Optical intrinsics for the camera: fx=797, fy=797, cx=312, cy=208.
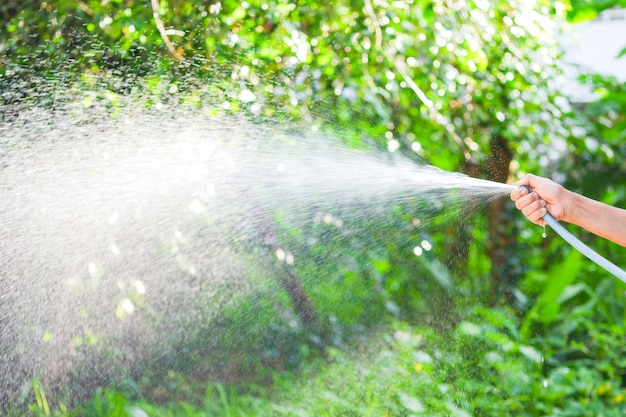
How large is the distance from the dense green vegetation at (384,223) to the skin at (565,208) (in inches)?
57.0

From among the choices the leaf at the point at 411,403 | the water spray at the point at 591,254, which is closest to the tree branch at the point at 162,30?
the leaf at the point at 411,403

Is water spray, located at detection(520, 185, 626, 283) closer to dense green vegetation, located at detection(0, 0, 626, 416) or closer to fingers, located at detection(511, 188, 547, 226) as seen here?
fingers, located at detection(511, 188, 547, 226)

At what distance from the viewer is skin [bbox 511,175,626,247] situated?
204 centimetres

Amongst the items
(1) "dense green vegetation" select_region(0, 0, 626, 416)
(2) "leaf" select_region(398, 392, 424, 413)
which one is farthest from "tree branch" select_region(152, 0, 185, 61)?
(2) "leaf" select_region(398, 392, 424, 413)

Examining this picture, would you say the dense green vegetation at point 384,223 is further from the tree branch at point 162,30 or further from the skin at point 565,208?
the skin at point 565,208

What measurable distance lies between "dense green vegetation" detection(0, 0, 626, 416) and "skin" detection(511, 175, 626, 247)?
1448 millimetres

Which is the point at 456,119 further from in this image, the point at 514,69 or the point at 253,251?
the point at 253,251

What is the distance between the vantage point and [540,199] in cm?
206

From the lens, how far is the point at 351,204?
14.2ft

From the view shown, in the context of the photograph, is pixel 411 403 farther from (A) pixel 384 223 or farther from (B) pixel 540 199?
(B) pixel 540 199

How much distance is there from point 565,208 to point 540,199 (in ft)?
0.23

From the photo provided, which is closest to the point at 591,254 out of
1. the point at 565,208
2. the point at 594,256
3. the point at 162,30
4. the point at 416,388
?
the point at 594,256

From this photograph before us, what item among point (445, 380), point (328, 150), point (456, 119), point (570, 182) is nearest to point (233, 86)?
point (328, 150)

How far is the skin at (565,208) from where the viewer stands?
6.68 ft
